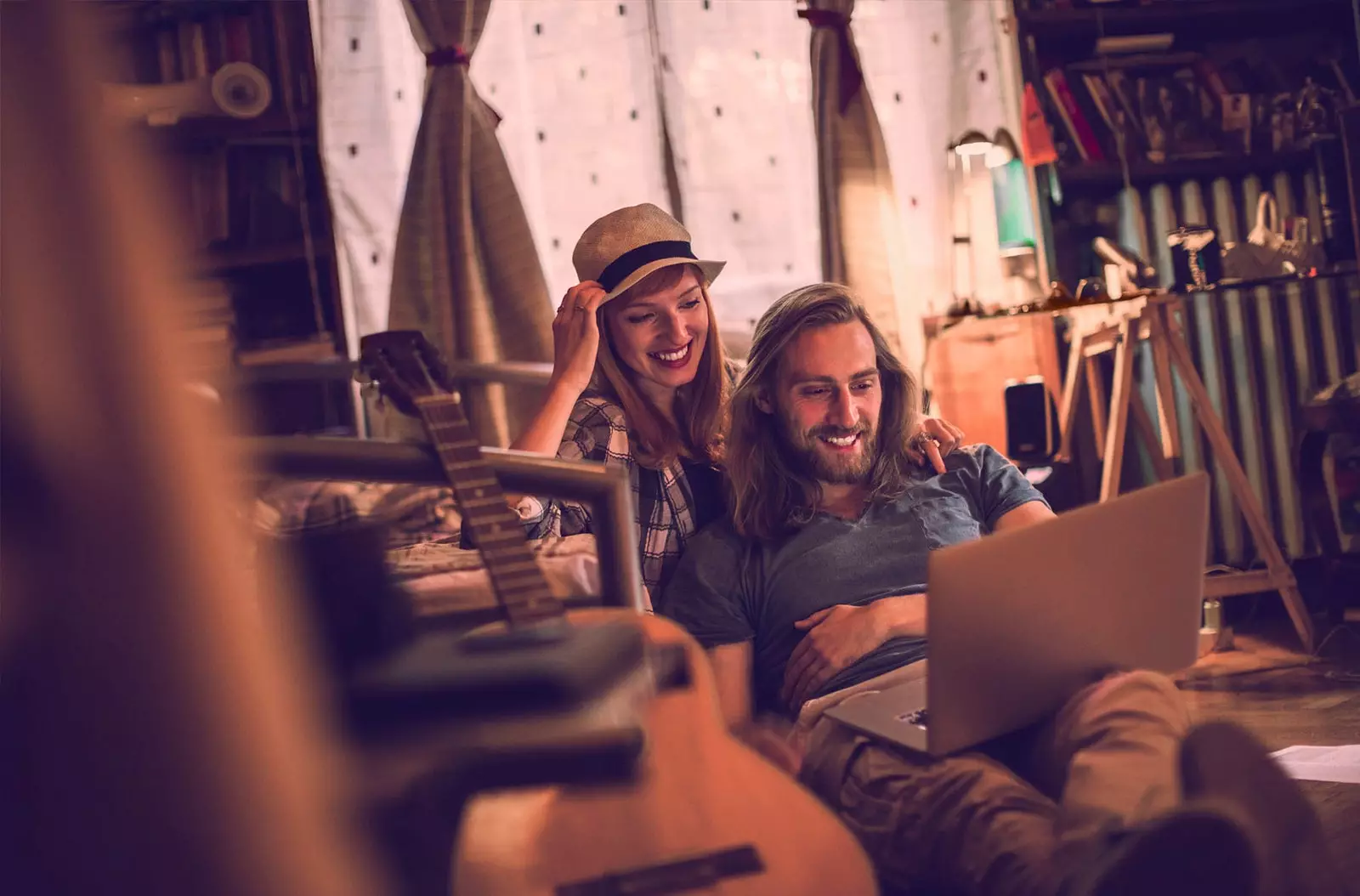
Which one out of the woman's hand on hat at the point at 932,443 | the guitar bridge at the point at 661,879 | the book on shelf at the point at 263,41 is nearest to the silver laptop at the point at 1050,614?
the guitar bridge at the point at 661,879

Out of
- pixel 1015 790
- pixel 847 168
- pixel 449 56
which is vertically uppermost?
pixel 449 56

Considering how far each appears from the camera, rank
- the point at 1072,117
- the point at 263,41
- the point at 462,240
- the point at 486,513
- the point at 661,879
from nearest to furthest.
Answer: the point at 661,879
the point at 486,513
the point at 462,240
the point at 263,41
the point at 1072,117

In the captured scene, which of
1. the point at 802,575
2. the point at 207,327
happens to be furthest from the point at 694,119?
the point at 207,327

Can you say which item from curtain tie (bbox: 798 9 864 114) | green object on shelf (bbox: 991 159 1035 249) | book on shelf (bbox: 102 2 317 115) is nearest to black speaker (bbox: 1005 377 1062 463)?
green object on shelf (bbox: 991 159 1035 249)

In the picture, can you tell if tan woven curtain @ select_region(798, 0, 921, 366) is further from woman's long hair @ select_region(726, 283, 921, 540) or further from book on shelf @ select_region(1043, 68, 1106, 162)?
woman's long hair @ select_region(726, 283, 921, 540)

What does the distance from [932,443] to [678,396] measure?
1.44ft

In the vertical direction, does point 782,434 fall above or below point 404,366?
below

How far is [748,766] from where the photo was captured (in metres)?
0.61

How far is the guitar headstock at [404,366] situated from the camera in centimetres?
78

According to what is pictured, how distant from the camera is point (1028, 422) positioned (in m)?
2.79

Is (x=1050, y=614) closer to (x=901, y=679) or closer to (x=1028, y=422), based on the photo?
(x=901, y=679)

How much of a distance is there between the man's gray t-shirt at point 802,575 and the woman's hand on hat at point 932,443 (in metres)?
0.07

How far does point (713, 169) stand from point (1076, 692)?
216 centimetres

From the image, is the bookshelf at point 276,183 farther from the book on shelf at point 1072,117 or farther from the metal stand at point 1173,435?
the book on shelf at point 1072,117
